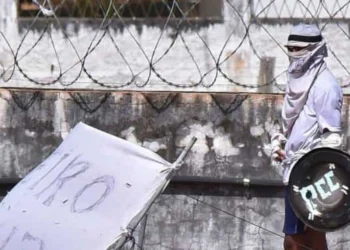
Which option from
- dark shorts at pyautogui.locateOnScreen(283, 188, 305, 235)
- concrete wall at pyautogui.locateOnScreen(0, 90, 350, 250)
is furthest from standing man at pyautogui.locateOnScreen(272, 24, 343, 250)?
concrete wall at pyautogui.locateOnScreen(0, 90, 350, 250)

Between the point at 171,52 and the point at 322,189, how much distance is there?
2.33 metres

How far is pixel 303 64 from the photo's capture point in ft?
21.8

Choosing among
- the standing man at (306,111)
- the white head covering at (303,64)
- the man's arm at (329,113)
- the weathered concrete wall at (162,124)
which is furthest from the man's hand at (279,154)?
the weathered concrete wall at (162,124)

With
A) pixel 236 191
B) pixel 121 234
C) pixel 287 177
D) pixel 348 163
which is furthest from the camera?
pixel 236 191

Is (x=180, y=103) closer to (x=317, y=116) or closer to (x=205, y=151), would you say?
(x=205, y=151)

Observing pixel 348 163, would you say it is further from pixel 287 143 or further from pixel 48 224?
pixel 48 224

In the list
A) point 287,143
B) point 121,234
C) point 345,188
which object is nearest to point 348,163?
point 345,188

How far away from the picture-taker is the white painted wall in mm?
8172

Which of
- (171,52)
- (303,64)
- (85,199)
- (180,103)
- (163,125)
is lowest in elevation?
(163,125)

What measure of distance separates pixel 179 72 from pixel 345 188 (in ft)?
7.64

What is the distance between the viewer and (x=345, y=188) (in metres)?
6.21

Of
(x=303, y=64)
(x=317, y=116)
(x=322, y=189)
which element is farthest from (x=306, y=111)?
(x=322, y=189)

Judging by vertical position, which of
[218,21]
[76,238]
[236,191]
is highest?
[218,21]

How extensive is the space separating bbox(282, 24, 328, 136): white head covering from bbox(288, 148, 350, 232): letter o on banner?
1.78ft
